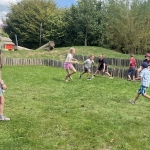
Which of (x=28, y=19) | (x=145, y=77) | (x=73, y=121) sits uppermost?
(x=28, y=19)

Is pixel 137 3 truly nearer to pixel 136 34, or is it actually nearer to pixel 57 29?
pixel 136 34

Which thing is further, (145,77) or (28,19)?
(28,19)

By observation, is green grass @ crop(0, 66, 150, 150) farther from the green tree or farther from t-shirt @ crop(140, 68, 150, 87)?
the green tree

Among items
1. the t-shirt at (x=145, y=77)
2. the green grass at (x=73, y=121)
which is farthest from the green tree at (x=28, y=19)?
the t-shirt at (x=145, y=77)

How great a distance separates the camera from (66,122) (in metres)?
5.56

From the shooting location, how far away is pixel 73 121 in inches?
221

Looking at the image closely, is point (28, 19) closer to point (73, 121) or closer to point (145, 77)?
point (145, 77)

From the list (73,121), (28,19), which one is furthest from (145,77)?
(28,19)

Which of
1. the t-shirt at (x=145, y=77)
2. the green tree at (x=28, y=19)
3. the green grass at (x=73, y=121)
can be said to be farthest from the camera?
the green tree at (x=28, y=19)

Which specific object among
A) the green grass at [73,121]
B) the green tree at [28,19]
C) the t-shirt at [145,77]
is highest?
the green tree at [28,19]

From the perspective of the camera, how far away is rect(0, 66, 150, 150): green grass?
14.8 feet

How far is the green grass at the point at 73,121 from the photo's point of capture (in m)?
4.50

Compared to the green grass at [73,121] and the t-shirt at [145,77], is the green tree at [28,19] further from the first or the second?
the t-shirt at [145,77]

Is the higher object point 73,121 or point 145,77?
point 145,77
